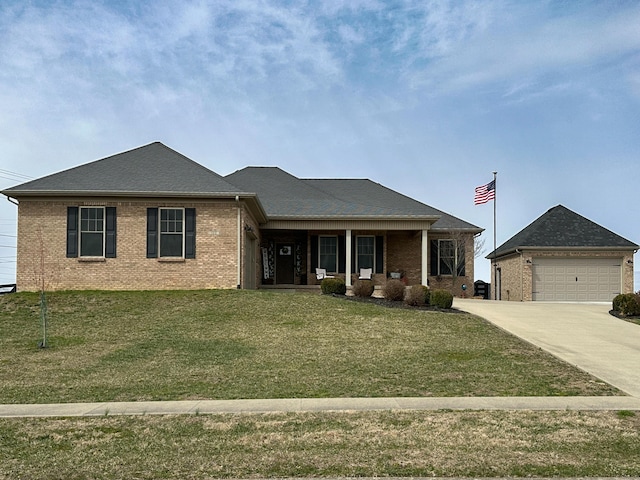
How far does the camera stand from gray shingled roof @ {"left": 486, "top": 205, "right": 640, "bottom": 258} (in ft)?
90.3

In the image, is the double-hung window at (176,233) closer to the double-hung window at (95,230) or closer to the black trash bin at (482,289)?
the double-hung window at (95,230)

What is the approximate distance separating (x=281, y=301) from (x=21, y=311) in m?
7.67

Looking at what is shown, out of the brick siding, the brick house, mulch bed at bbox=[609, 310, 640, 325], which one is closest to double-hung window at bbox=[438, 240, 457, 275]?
mulch bed at bbox=[609, 310, 640, 325]

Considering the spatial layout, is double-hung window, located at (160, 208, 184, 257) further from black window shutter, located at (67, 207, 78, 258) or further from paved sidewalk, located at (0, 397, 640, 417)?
paved sidewalk, located at (0, 397, 640, 417)

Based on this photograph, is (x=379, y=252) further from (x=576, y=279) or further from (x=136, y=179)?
(x=136, y=179)

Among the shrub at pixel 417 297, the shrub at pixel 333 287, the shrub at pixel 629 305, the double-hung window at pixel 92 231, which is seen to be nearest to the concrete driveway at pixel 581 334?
the shrub at pixel 629 305

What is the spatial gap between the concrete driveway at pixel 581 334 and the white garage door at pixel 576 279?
165 inches

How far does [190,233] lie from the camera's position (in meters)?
21.0

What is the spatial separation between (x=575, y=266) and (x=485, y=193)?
19.2 feet

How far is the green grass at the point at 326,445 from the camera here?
590cm

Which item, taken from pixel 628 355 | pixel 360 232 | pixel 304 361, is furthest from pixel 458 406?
pixel 360 232

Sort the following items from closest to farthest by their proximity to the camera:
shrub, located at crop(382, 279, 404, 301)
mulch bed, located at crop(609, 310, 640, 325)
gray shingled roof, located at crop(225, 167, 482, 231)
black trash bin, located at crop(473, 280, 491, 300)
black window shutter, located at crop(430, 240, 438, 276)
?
1. mulch bed, located at crop(609, 310, 640, 325)
2. shrub, located at crop(382, 279, 404, 301)
3. gray shingled roof, located at crop(225, 167, 482, 231)
4. black window shutter, located at crop(430, 240, 438, 276)
5. black trash bin, located at crop(473, 280, 491, 300)

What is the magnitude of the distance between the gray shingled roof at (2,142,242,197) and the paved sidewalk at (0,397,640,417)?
12.3 meters

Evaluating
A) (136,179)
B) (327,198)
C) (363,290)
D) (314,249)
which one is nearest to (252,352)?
(363,290)
